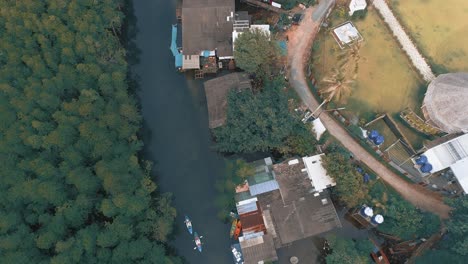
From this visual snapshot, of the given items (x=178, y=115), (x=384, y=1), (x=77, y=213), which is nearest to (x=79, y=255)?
(x=77, y=213)

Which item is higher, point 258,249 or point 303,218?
point 303,218

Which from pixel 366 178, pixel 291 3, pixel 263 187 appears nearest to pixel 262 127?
pixel 263 187

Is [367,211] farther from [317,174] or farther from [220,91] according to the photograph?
[220,91]

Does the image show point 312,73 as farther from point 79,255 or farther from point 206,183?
point 79,255

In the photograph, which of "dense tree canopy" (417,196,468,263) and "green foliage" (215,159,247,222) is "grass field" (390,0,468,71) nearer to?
"dense tree canopy" (417,196,468,263)

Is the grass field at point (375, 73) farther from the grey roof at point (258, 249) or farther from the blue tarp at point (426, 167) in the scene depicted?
the grey roof at point (258, 249)

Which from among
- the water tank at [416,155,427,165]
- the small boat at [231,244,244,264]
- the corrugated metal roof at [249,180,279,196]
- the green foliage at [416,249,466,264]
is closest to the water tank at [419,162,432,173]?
the water tank at [416,155,427,165]
